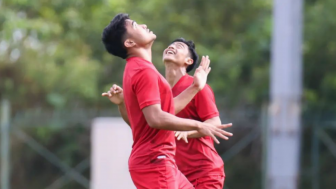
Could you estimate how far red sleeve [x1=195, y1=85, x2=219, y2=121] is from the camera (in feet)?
15.1

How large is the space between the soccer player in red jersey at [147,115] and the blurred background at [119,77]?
709 centimetres

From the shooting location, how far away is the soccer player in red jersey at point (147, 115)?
3859 millimetres

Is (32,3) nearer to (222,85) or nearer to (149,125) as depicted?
(222,85)

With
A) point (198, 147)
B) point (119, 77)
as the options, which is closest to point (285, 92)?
point (198, 147)

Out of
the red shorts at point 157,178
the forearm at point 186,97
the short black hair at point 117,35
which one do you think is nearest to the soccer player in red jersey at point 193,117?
the forearm at point 186,97

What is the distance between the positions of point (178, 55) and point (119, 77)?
32.7 ft

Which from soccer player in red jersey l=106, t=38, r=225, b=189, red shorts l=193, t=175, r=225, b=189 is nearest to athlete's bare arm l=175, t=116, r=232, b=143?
soccer player in red jersey l=106, t=38, r=225, b=189

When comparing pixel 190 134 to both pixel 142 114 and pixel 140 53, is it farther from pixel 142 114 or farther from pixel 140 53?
pixel 140 53

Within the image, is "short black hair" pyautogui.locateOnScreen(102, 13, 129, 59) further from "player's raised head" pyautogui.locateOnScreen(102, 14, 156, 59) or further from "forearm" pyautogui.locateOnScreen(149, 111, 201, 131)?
"forearm" pyautogui.locateOnScreen(149, 111, 201, 131)

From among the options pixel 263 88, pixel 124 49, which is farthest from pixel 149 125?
pixel 263 88

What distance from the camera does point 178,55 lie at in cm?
476

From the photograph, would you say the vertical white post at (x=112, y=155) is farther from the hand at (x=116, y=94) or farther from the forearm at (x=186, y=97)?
the forearm at (x=186, y=97)

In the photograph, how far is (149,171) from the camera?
156 inches

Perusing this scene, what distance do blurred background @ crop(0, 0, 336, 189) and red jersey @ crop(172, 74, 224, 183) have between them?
252 inches
